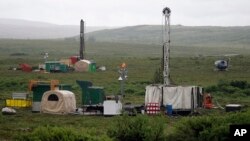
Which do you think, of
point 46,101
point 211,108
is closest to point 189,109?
point 211,108

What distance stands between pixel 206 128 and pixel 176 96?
11523mm

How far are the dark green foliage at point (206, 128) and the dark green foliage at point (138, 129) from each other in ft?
2.01

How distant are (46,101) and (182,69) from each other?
111ft

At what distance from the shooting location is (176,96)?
27922mm

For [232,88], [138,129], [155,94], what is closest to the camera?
[138,129]

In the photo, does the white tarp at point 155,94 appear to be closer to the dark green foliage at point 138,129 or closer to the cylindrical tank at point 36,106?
the cylindrical tank at point 36,106

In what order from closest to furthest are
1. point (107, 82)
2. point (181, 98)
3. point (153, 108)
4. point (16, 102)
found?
point (153, 108)
point (181, 98)
point (16, 102)
point (107, 82)

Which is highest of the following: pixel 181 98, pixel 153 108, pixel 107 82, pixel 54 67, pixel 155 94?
pixel 54 67

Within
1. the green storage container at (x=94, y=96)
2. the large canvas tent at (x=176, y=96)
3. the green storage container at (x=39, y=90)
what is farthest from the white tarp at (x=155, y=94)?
the green storage container at (x=39, y=90)

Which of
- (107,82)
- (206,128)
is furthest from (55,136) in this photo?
(107,82)

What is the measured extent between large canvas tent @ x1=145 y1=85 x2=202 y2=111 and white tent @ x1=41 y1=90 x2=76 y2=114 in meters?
3.74

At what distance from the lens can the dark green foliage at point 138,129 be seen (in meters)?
16.6

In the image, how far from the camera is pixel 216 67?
183ft

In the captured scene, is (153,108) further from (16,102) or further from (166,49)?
(16,102)
